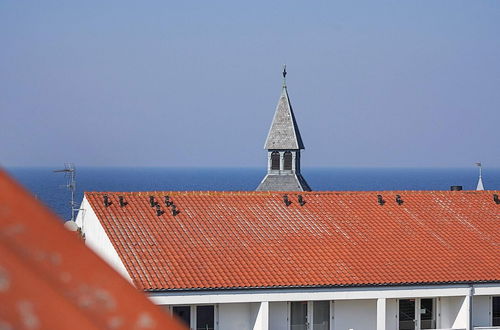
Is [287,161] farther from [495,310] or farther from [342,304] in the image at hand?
[342,304]

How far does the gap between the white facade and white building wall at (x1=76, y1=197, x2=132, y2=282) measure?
34 millimetres

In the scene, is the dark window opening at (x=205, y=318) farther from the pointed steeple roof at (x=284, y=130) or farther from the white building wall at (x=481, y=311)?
the pointed steeple roof at (x=284, y=130)

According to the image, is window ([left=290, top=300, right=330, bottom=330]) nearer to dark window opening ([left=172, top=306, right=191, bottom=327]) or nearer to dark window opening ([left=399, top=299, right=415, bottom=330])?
dark window opening ([left=399, top=299, right=415, bottom=330])

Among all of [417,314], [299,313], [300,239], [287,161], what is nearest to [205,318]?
[299,313]

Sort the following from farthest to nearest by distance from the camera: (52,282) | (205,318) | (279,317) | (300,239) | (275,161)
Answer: (275,161)
(300,239)
(279,317)
(205,318)
(52,282)

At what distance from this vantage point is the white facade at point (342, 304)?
2517 centimetres

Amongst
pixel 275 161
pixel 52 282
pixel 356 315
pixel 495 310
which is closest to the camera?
pixel 52 282

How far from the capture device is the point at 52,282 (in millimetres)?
1185

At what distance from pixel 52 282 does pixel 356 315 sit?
86.0 feet

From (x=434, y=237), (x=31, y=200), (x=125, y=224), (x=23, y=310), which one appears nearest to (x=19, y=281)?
(x=23, y=310)

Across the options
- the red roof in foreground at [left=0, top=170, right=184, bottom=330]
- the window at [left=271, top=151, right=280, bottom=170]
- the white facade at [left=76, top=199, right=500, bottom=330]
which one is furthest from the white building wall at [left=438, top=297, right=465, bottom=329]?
the red roof in foreground at [left=0, top=170, right=184, bottom=330]

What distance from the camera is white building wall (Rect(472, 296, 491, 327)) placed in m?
27.5

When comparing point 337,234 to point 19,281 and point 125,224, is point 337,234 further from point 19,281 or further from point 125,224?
point 19,281

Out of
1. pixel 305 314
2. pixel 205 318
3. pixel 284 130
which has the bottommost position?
pixel 205 318
